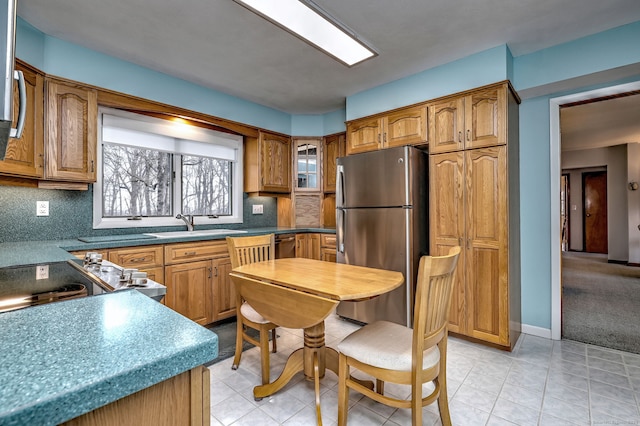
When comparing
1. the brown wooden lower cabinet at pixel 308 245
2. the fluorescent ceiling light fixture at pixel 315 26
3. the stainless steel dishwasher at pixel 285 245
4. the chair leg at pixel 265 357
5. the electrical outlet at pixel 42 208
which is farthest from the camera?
the brown wooden lower cabinet at pixel 308 245

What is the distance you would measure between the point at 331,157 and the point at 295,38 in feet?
6.32

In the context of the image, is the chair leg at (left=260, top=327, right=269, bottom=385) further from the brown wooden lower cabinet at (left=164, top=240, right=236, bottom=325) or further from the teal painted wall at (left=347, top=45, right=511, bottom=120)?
the teal painted wall at (left=347, top=45, right=511, bottom=120)

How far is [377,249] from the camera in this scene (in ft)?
9.68

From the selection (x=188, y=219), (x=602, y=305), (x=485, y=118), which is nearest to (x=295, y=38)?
(x=485, y=118)

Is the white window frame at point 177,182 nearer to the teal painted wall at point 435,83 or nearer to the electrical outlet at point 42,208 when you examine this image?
the electrical outlet at point 42,208

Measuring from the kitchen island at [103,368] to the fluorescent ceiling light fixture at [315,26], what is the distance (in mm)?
1639

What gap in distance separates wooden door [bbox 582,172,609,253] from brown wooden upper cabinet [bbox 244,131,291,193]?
26.5 feet

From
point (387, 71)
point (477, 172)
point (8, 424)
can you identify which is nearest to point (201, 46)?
point (387, 71)

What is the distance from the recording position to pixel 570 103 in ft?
9.14

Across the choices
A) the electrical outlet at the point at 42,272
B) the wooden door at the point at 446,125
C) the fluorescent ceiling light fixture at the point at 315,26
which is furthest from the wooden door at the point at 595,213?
the electrical outlet at the point at 42,272

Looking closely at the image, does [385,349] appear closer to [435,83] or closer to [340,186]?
[340,186]

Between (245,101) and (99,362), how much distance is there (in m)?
3.64

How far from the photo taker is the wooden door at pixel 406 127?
9.56ft

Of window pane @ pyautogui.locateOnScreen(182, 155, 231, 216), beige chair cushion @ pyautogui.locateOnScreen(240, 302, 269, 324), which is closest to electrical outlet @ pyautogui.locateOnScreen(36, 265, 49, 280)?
beige chair cushion @ pyautogui.locateOnScreen(240, 302, 269, 324)
